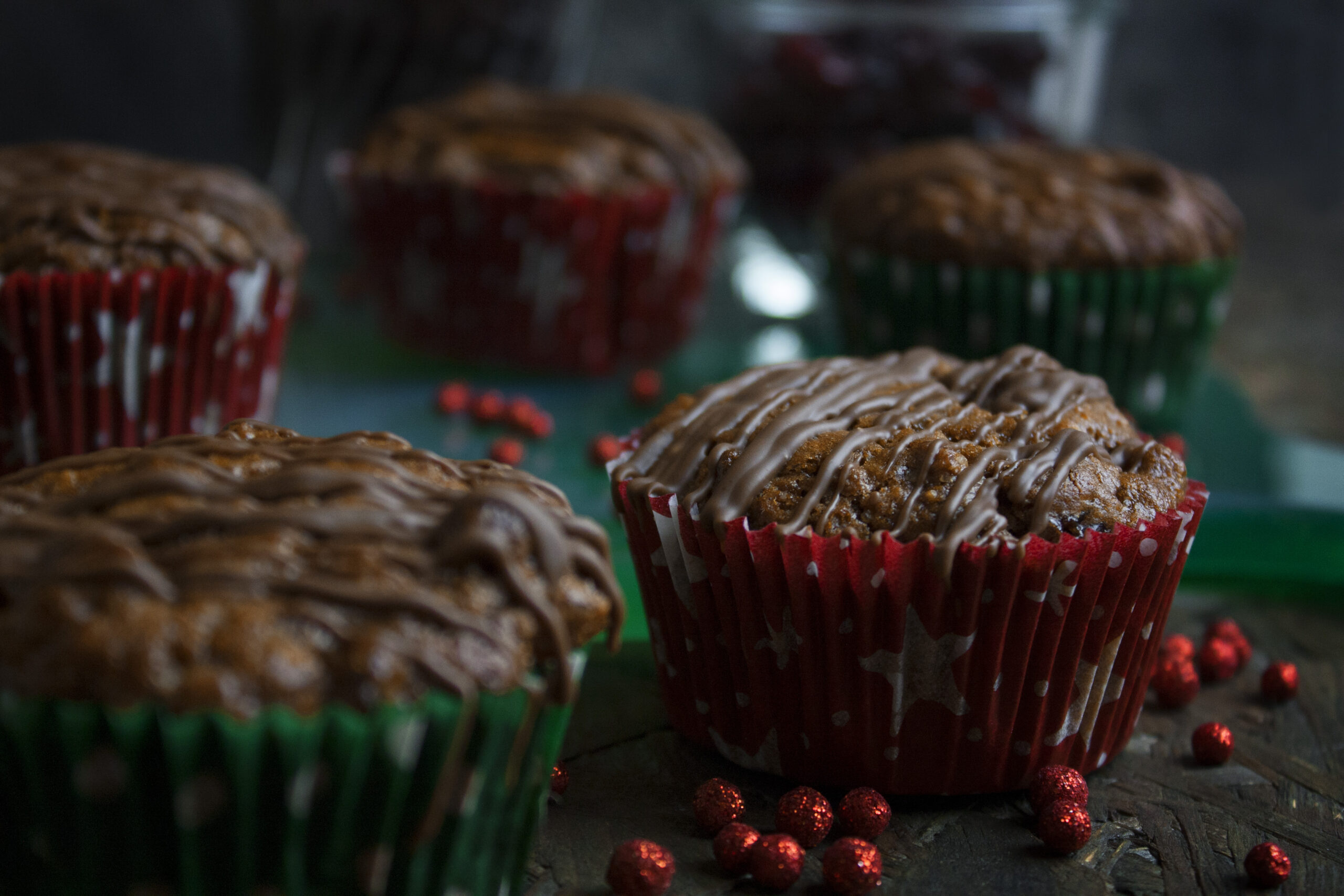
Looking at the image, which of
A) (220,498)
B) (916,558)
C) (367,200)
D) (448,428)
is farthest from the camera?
(367,200)

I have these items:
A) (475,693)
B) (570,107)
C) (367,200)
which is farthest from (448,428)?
(475,693)

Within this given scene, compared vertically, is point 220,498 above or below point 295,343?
above

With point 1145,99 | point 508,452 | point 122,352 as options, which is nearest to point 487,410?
point 508,452

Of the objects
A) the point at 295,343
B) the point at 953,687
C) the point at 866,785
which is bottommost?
the point at 295,343

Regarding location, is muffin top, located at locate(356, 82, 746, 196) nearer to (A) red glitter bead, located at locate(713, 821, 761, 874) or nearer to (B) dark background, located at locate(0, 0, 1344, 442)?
(B) dark background, located at locate(0, 0, 1344, 442)

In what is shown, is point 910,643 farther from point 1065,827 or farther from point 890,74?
point 890,74

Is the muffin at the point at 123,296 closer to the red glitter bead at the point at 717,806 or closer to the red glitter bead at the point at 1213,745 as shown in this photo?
the red glitter bead at the point at 717,806

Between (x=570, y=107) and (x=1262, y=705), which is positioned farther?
(x=570, y=107)

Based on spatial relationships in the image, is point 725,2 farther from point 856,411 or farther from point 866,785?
point 866,785
